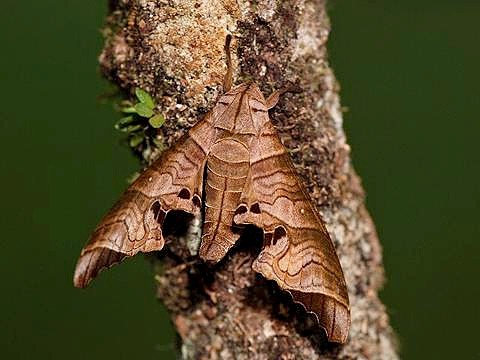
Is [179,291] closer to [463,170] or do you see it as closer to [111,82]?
[111,82]

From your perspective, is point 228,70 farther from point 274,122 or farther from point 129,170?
point 129,170

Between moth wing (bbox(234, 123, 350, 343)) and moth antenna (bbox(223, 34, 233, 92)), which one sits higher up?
moth antenna (bbox(223, 34, 233, 92))

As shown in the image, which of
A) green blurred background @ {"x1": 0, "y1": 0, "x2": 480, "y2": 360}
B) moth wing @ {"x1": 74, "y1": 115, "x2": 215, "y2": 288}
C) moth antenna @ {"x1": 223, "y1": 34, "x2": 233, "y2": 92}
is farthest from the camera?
green blurred background @ {"x1": 0, "y1": 0, "x2": 480, "y2": 360}

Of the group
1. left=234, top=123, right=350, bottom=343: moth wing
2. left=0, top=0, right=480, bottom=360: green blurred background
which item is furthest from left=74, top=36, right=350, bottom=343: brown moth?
left=0, top=0, right=480, bottom=360: green blurred background

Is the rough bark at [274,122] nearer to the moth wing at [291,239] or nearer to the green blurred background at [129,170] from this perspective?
the moth wing at [291,239]

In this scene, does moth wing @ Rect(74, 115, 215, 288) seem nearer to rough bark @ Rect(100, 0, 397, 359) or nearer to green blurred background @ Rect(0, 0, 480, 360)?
rough bark @ Rect(100, 0, 397, 359)

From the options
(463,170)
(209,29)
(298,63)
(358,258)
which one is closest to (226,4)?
(209,29)

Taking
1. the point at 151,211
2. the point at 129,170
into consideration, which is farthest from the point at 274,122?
the point at 129,170
